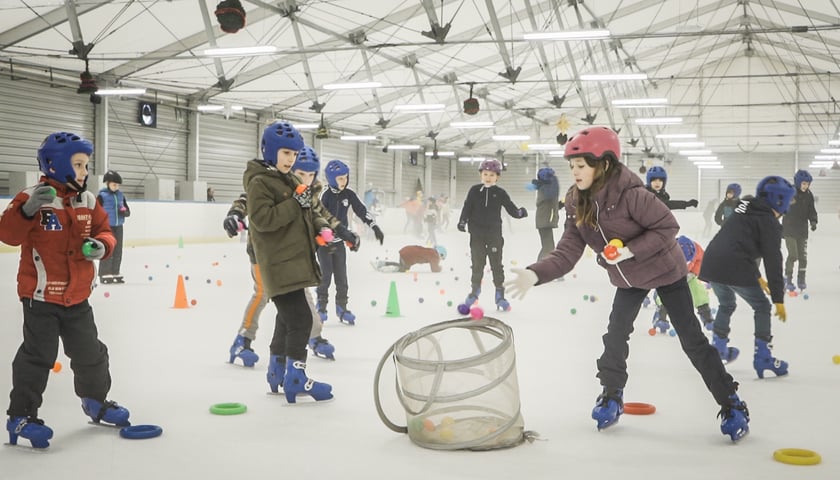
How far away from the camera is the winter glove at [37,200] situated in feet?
9.24

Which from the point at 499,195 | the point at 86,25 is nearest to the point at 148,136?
the point at 86,25

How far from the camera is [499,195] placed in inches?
293

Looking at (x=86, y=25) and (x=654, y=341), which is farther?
(x=86, y=25)

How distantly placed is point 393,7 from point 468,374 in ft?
50.8

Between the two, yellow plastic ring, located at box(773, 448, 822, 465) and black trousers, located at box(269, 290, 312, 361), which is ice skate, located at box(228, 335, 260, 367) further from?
yellow plastic ring, located at box(773, 448, 822, 465)

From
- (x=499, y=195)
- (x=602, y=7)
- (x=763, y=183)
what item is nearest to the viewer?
(x=763, y=183)

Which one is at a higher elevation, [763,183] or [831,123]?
[831,123]

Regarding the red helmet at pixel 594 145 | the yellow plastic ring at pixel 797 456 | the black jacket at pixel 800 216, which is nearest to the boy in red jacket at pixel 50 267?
the red helmet at pixel 594 145

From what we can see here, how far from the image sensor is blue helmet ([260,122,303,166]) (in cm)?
359

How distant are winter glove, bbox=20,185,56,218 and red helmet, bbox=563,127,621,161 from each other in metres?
1.92

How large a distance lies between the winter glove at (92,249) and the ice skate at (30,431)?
620 mm

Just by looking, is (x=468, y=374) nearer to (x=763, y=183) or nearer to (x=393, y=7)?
(x=763, y=183)

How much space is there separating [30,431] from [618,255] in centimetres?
222

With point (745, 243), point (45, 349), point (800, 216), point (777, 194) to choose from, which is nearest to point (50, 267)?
point (45, 349)
